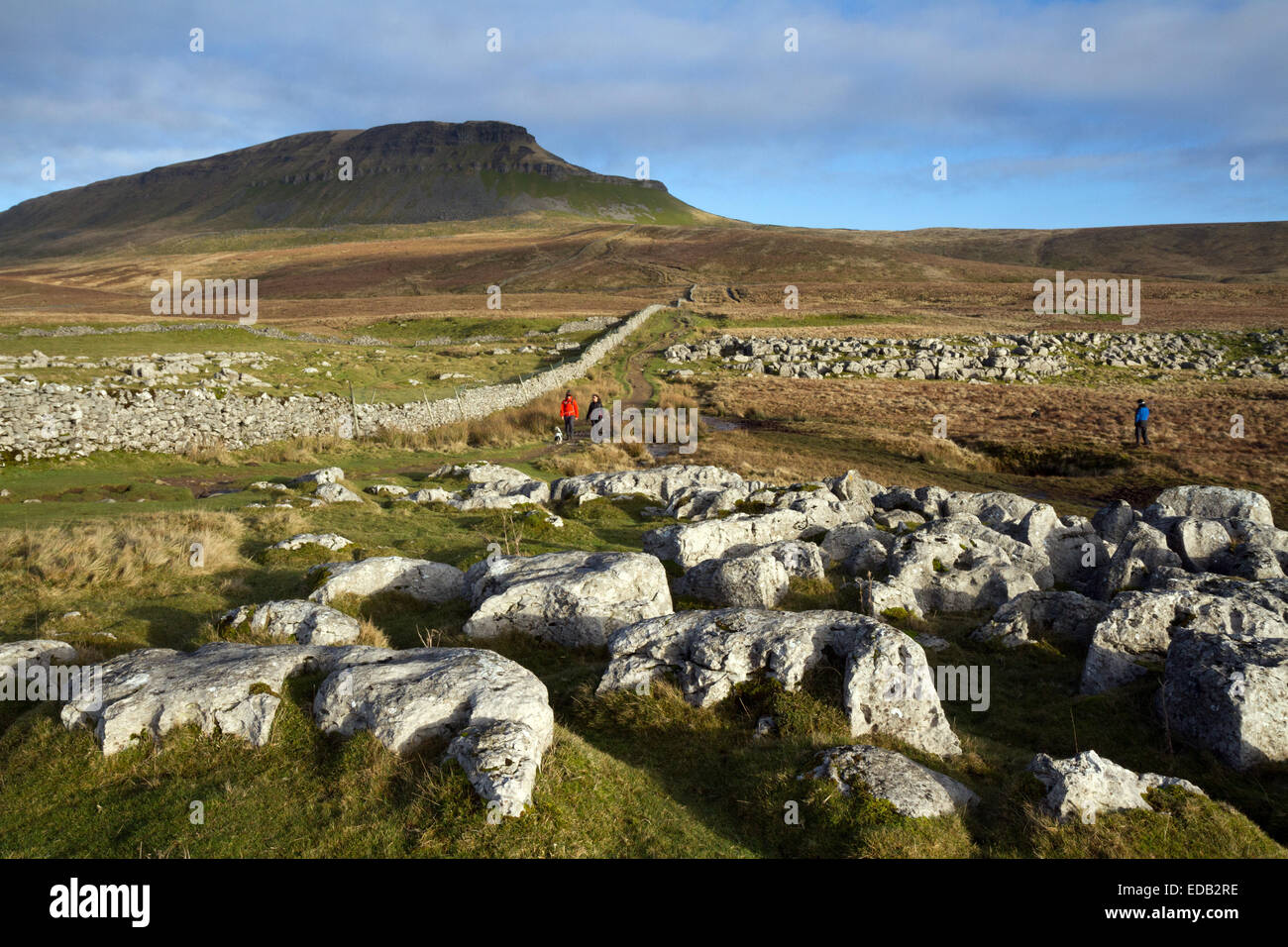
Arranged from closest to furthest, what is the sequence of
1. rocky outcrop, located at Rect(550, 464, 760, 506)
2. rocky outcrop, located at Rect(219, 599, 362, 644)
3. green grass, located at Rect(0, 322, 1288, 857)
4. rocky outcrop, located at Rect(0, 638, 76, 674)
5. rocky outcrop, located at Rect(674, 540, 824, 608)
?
1. green grass, located at Rect(0, 322, 1288, 857)
2. rocky outcrop, located at Rect(0, 638, 76, 674)
3. rocky outcrop, located at Rect(219, 599, 362, 644)
4. rocky outcrop, located at Rect(674, 540, 824, 608)
5. rocky outcrop, located at Rect(550, 464, 760, 506)

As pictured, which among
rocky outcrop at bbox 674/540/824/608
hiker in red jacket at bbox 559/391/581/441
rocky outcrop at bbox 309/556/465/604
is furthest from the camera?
hiker in red jacket at bbox 559/391/581/441

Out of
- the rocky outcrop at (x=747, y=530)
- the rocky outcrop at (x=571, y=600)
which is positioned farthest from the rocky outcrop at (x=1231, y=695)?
the rocky outcrop at (x=747, y=530)

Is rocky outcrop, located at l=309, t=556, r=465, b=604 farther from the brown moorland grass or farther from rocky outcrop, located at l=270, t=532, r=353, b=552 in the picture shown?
Answer: the brown moorland grass

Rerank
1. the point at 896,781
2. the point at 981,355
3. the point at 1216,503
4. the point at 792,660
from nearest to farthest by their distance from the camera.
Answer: the point at 896,781 < the point at 792,660 < the point at 1216,503 < the point at 981,355

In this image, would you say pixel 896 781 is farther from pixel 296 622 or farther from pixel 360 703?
pixel 296 622

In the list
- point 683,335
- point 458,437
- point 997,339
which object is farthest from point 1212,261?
point 458,437

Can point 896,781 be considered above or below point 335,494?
below

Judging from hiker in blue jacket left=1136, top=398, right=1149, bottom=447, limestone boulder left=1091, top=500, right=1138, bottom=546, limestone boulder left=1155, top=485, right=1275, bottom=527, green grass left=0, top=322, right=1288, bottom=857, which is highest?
hiker in blue jacket left=1136, top=398, right=1149, bottom=447

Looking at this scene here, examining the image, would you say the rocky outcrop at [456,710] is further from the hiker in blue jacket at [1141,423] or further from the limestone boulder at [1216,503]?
the hiker in blue jacket at [1141,423]

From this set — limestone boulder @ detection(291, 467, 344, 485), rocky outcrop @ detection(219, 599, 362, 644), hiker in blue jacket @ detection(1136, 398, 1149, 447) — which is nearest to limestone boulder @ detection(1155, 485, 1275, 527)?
hiker in blue jacket @ detection(1136, 398, 1149, 447)

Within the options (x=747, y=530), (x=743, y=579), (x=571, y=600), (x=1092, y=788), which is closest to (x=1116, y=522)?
(x=747, y=530)

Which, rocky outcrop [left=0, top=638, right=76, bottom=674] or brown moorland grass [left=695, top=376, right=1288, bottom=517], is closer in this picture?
rocky outcrop [left=0, top=638, right=76, bottom=674]

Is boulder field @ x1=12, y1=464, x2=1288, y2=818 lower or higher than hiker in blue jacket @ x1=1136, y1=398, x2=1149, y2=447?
lower
